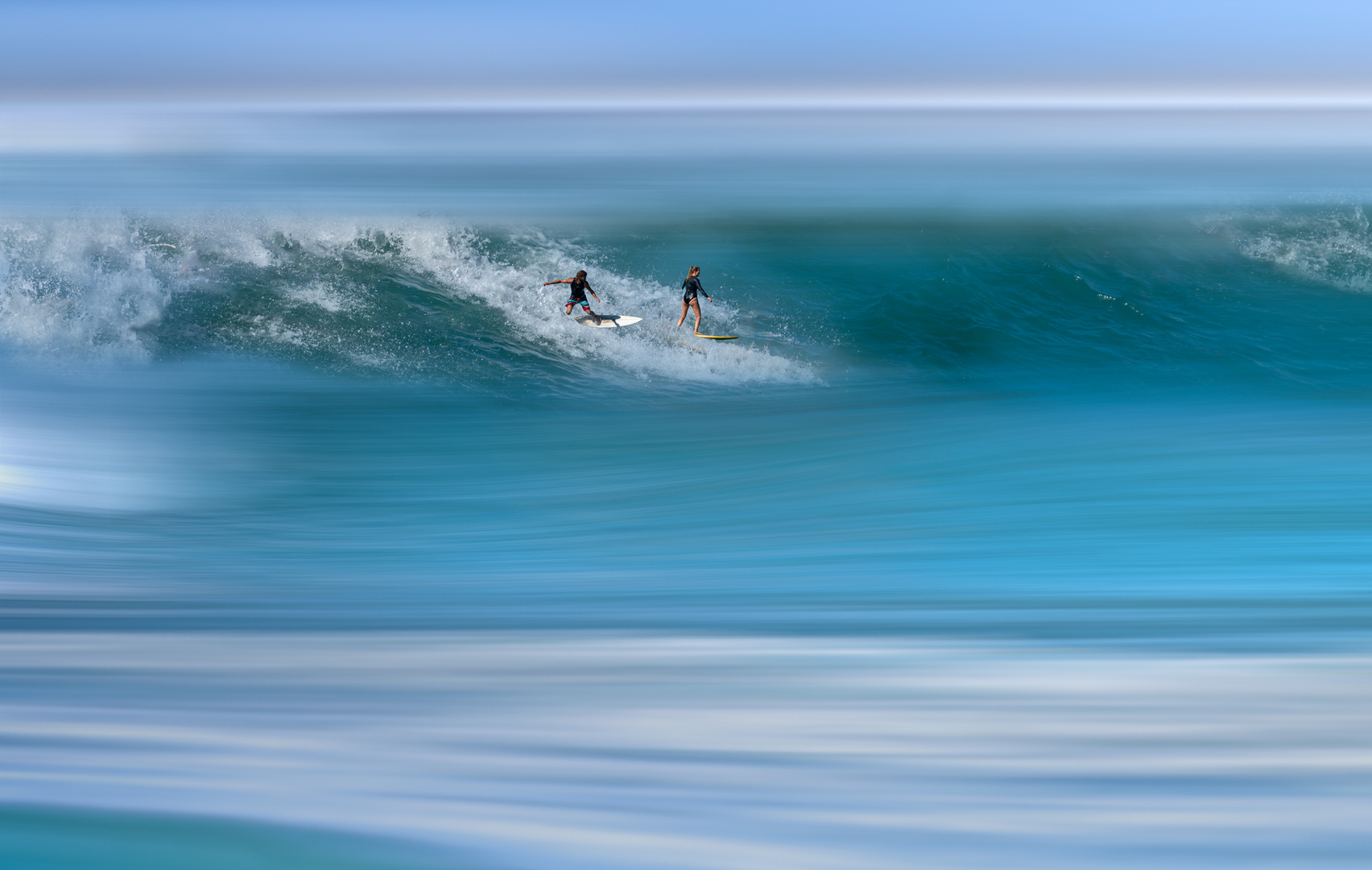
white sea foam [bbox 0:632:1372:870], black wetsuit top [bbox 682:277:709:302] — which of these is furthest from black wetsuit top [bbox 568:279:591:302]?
white sea foam [bbox 0:632:1372:870]

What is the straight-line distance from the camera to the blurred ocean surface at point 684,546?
380cm

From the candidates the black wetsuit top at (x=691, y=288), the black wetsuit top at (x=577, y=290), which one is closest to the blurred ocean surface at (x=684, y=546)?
the black wetsuit top at (x=691, y=288)

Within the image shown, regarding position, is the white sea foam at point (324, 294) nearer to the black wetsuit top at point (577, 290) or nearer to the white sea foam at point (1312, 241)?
the black wetsuit top at point (577, 290)

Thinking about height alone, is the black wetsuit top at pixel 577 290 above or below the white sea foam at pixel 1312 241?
below

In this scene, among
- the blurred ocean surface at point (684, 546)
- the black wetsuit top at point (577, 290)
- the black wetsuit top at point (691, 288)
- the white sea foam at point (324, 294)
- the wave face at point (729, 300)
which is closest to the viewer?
the blurred ocean surface at point (684, 546)

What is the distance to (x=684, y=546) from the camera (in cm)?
646

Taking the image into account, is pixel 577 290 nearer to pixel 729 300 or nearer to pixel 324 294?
pixel 729 300

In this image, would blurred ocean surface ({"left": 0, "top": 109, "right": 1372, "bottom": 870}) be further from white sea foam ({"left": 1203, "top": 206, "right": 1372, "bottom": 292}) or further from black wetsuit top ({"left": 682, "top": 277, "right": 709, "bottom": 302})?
black wetsuit top ({"left": 682, "top": 277, "right": 709, "bottom": 302})

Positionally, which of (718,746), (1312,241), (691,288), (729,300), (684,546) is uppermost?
(1312,241)

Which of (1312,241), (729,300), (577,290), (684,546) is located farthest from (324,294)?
(1312,241)

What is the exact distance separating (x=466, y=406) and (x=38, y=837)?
6.07m

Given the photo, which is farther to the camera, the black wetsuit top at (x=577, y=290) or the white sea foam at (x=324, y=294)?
the white sea foam at (x=324, y=294)

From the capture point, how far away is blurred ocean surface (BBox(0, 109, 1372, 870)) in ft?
12.5

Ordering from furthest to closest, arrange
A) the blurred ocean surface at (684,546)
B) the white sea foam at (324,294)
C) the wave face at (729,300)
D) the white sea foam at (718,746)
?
the white sea foam at (324,294) < the wave face at (729,300) < the blurred ocean surface at (684,546) < the white sea foam at (718,746)
